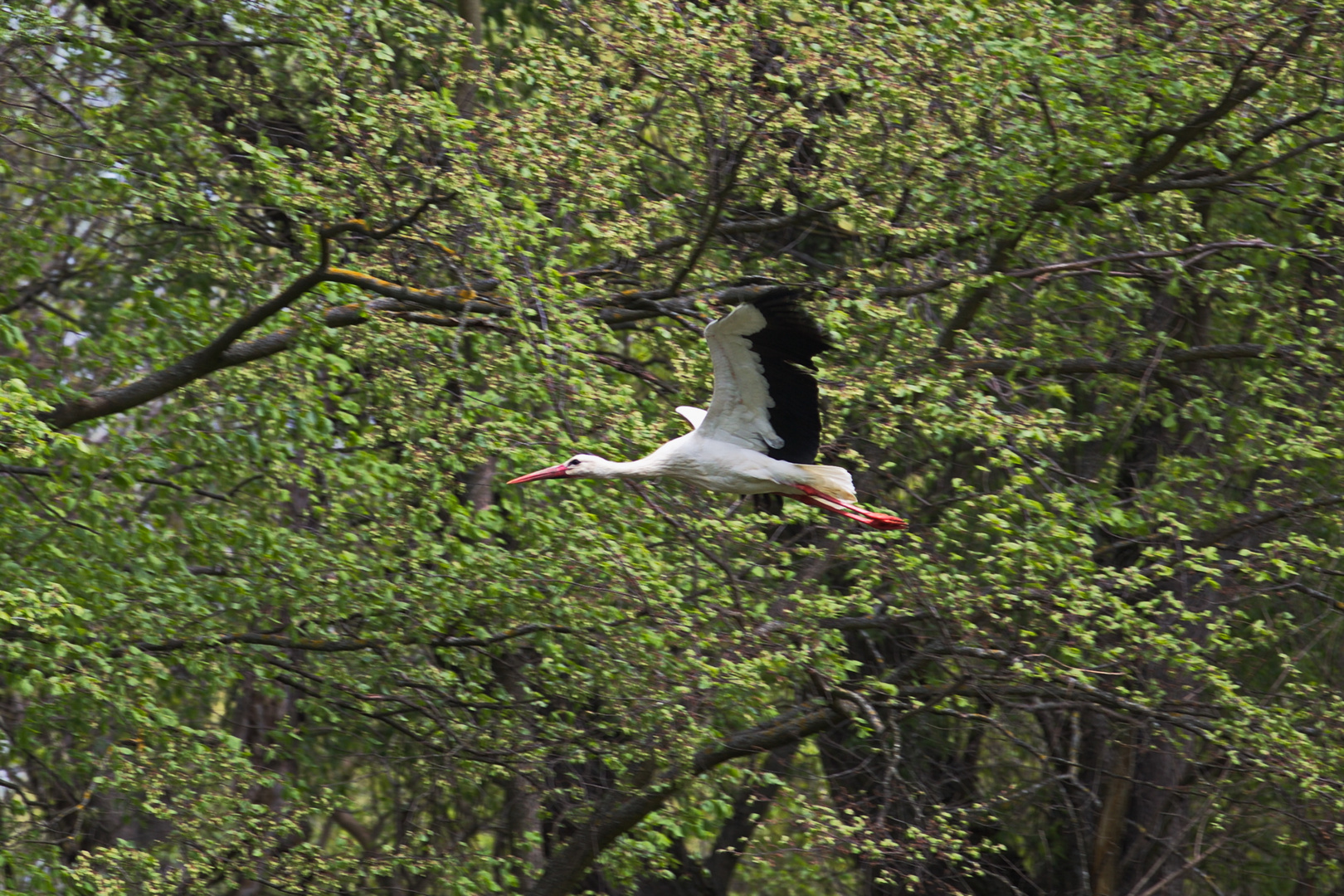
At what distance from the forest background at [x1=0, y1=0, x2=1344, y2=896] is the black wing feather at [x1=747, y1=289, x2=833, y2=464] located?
69 centimetres

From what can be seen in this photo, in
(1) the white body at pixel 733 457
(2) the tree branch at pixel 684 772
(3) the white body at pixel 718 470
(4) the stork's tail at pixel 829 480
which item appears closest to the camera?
(1) the white body at pixel 733 457

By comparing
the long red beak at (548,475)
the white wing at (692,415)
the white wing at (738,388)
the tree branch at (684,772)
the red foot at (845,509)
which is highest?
the white wing at (738,388)

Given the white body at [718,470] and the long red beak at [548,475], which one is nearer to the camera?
the white body at [718,470]

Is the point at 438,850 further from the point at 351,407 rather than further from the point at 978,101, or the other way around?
the point at 978,101

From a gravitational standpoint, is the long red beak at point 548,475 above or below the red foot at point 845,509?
below

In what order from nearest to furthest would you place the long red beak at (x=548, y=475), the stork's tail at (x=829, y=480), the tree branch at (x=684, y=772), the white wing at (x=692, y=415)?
the stork's tail at (x=829, y=480), the long red beak at (x=548, y=475), the white wing at (x=692, y=415), the tree branch at (x=684, y=772)

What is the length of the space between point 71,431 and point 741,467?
16.5 feet

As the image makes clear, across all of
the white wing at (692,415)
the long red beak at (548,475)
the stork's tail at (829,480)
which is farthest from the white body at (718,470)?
the white wing at (692,415)

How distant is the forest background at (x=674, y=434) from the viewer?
8.36 m

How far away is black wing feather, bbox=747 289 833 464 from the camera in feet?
20.9

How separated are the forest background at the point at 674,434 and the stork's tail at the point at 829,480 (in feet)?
1.22

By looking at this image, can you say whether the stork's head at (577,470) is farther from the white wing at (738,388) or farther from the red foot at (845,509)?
the red foot at (845,509)

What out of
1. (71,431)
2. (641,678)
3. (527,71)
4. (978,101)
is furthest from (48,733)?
(978,101)

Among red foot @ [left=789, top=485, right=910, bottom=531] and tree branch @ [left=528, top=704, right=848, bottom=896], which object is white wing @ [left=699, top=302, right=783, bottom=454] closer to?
red foot @ [left=789, top=485, right=910, bottom=531]
